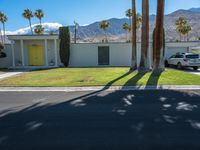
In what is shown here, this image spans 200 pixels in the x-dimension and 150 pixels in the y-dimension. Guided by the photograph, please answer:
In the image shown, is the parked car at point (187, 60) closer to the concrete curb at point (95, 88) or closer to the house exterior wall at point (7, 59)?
the concrete curb at point (95, 88)

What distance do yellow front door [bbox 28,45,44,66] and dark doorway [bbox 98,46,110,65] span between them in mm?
6139

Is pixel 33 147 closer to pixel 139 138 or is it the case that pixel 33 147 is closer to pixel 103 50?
pixel 139 138

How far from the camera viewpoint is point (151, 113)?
295 inches

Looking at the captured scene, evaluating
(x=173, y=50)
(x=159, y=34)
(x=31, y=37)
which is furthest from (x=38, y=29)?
(x=159, y=34)

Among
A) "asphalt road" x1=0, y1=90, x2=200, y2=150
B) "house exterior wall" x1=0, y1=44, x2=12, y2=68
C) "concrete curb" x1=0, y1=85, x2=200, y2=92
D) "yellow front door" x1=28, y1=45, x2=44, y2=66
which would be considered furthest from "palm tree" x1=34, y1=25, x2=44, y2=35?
"asphalt road" x1=0, y1=90, x2=200, y2=150

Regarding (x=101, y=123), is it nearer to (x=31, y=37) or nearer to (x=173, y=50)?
(x=31, y=37)

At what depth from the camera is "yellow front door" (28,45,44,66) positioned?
27.6 m

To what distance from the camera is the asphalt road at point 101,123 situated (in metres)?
5.12

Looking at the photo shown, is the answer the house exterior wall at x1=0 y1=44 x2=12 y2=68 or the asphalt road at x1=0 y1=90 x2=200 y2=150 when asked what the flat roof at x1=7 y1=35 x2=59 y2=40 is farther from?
the asphalt road at x1=0 y1=90 x2=200 y2=150

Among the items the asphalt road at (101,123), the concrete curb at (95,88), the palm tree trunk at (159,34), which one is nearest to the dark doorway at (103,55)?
the palm tree trunk at (159,34)

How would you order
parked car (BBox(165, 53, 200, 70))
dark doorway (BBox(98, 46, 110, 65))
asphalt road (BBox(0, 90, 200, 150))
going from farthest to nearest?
1. dark doorway (BBox(98, 46, 110, 65))
2. parked car (BBox(165, 53, 200, 70))
3. asphalt road (BBox(0, 90, 200, 150))

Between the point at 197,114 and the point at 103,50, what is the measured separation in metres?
21.2

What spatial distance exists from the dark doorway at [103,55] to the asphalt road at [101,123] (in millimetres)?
17850

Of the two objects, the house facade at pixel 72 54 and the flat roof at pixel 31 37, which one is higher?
the flat roof at pixel 31 37
